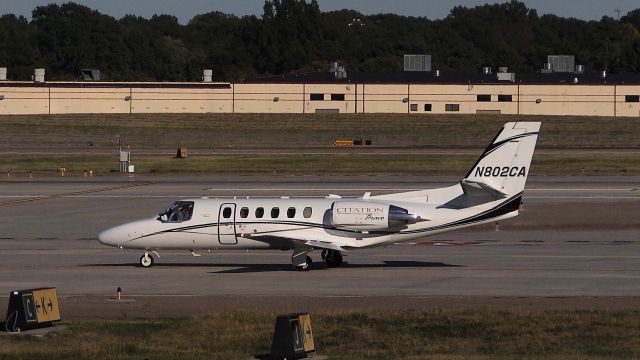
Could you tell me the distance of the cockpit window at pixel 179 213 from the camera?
125 ft

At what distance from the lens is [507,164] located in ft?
118

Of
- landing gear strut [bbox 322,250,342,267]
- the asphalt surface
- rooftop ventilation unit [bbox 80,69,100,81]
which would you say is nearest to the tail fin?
the asphalt surface

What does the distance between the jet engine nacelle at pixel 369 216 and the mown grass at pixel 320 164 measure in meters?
43.5

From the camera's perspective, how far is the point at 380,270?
3706cm

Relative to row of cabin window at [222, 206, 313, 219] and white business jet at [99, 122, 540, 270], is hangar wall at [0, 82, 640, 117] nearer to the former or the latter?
white business jet at [99, 122, 540, 270]

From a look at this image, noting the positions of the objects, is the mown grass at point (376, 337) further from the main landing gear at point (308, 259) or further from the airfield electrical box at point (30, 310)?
the main landing gear at point (308, 259)

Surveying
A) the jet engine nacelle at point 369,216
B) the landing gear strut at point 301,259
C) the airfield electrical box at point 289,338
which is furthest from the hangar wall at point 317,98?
the airfield electrical box at point 289,338

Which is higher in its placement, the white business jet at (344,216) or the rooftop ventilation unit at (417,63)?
the rooftop ventilation unit at (417,63)

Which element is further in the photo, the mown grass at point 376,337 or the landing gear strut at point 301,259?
the landing gear strut at point 301,259

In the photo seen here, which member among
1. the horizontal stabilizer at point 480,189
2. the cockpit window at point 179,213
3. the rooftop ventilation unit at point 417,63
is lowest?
the cockpit window at point 179,213

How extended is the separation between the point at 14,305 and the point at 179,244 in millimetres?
12973

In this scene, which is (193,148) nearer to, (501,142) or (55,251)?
(55,251)

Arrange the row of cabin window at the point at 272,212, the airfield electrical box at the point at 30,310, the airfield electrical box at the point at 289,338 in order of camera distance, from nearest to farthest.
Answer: the airfield electrical box at the point at 289,338 < the airfield electrical box at the point at 30,310 < the row of cabin window at the point at 272,212

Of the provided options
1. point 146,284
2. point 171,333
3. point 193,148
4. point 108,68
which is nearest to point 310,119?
point 193,148
